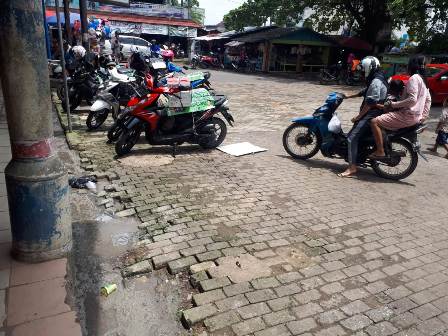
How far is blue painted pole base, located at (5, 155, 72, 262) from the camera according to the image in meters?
2.88

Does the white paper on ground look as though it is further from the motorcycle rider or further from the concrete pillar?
the concrete pillar

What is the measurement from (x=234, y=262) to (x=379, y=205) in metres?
2.37

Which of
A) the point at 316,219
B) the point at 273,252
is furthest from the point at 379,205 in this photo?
the point at 273,252

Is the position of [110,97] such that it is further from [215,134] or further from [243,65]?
[243,65]

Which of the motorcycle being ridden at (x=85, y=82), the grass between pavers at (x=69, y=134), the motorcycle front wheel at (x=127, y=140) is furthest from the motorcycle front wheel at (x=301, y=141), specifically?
the motorcycle being ridden at (x=85, y=82)

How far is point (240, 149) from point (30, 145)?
445cm

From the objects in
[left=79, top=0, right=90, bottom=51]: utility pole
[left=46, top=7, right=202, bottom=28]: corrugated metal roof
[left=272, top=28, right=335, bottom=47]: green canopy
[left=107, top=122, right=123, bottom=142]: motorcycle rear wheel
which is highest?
[left=46, top=7, right=202, bottom=28]: corrugated metal roof

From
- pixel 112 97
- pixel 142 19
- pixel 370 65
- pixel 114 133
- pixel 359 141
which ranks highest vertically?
pixel 142 19

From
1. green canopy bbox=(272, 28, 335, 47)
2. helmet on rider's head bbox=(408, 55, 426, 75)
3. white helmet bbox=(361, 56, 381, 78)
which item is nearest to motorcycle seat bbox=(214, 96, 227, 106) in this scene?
white helmet bbox=(361, 56, 381, 78)

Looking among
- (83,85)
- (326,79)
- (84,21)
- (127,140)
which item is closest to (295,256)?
(127,140)

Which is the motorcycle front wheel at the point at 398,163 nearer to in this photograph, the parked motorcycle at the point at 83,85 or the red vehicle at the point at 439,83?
the parked motorcycle at the point at 83,85

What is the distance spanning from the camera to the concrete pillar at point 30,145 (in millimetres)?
2635

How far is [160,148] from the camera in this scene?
6855 mm

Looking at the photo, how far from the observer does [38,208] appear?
2.95m
